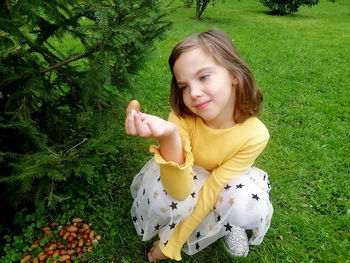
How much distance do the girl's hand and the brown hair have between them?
1.76 ft

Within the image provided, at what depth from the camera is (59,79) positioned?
6.93 ft

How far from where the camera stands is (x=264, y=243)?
2.13m

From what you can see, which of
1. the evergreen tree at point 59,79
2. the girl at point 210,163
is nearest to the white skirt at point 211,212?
the girl at point 210,163

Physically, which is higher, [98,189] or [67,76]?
[67,76]

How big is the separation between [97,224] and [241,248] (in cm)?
101

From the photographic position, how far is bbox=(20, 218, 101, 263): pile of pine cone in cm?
190

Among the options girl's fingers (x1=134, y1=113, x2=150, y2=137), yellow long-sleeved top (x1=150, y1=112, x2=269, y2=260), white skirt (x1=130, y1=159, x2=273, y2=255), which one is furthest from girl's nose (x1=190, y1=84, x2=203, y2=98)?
white skirt (x1=130, y1=159, x2=273, y2=255)

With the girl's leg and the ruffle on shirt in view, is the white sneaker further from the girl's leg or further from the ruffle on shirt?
the ruffle on shirt

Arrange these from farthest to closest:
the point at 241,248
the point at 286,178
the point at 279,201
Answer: the point at 286,178 → the point at 279,201 → the point at 241,248

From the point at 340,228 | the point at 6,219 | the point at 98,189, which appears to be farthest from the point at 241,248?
the point at 6,219

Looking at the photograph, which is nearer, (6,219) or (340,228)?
(6,219)

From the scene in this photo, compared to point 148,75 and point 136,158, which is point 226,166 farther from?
point 148,75

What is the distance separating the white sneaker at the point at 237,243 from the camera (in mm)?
1954

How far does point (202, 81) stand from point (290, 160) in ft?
6.25
